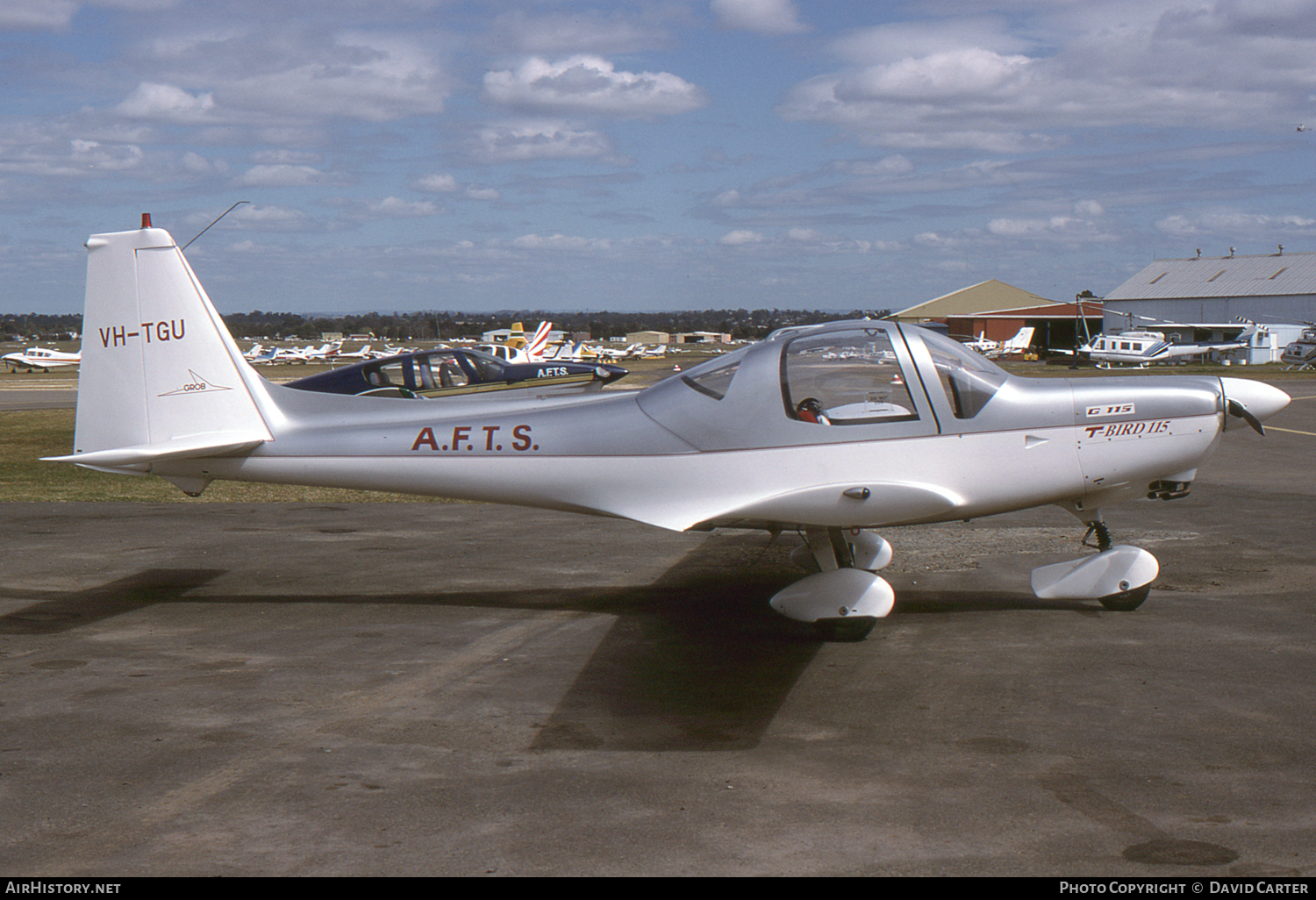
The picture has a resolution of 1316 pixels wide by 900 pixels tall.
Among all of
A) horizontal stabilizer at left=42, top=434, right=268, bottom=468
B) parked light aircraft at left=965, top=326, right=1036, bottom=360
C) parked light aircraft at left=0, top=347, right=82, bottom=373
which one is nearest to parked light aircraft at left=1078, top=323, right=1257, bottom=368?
parked light aircraft at left=965, top=326, right=1036, bottom=360

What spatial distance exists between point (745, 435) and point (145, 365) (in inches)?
177

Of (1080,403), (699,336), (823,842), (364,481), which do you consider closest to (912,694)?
(823,842)

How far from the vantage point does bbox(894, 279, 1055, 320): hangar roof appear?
104m

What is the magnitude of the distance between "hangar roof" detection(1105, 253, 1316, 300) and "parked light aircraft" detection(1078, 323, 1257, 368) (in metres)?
24.2

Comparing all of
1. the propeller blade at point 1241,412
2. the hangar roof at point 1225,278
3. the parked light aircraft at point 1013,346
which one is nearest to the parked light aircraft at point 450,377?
the propeller blade at point 1241,412

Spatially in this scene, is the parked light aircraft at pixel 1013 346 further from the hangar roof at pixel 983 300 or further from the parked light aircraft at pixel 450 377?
the parked light aircraft at pixel 450 377

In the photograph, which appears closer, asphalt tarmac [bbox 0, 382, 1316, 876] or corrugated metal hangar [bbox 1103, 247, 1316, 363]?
asphalt tarmac [bbox 0, 382, 1316, 876]

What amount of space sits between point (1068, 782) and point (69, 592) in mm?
7756

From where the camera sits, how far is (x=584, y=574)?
9469 millimetres

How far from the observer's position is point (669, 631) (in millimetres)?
7594

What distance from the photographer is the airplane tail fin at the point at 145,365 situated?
7.96 m

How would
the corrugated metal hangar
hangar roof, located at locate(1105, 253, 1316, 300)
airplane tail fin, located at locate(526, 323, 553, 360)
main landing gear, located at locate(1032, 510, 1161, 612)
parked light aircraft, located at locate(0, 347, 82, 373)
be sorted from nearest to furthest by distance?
main landing gear, located at locate(1032, 510, 1161, 612), airplane tail fin, located at locate(526, 323, 553, 360), parked light aircraft, located at locate(0, 347, 82, 373), the corrugated metal hangar, hangar roof, located at locate(1105, 253, 1316, 300)

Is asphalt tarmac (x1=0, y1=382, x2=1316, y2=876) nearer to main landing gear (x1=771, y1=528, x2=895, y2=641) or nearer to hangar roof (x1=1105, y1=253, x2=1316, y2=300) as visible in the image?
main landing gear (x1=771, y1=528, x2=895, y2=641)

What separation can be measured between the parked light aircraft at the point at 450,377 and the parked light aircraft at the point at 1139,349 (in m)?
45.2
